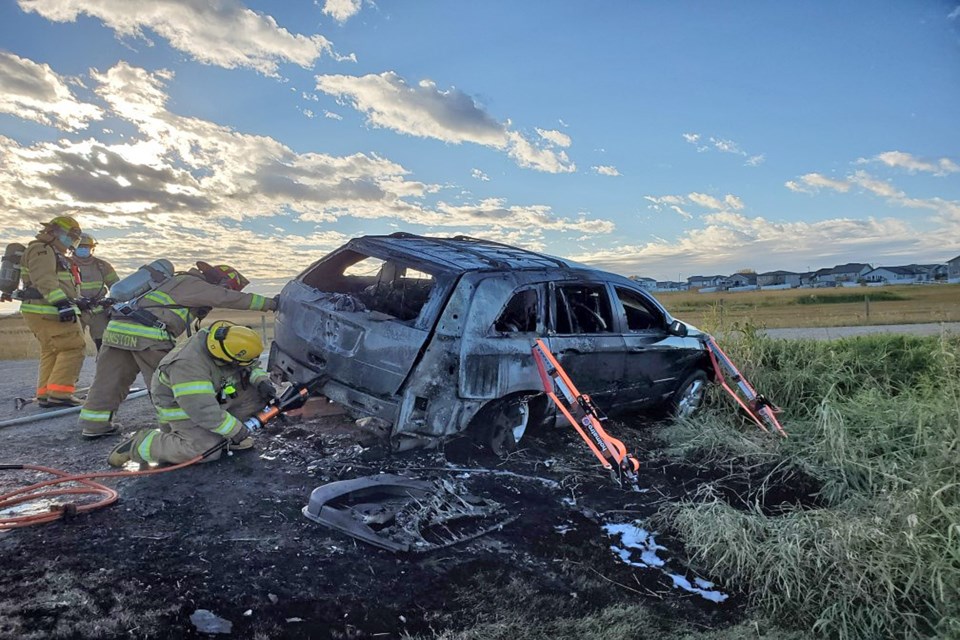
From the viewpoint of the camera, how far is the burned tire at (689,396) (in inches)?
246

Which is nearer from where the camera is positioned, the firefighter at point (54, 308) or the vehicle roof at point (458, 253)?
the vehicle roof at point (458, 253)

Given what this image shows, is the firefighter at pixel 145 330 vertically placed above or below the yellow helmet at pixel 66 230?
below

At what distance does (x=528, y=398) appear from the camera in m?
4.75

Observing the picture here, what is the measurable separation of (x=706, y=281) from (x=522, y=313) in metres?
96.1

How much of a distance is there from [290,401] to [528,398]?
1.79 m

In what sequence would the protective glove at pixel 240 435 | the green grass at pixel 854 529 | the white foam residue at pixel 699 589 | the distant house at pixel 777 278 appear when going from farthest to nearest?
the distant house at pixel 777 278 → the protective glove at pixel 240 435 → the white foam residue at pixel 699 589 → the green grass at pixel 854 529

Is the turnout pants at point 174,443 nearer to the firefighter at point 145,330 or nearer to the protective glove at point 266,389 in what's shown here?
the protective glove at point 266,389

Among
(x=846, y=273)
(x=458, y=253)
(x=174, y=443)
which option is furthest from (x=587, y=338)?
(x=846, y=273)

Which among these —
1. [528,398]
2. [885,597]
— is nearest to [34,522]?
[528,398]

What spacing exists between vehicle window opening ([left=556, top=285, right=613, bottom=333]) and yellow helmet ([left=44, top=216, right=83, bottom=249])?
5490 mm

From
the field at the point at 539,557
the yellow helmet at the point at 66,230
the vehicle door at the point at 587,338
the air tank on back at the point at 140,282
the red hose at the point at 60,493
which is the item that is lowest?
the field at the point at 539,557

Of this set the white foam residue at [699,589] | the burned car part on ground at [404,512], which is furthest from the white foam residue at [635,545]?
the burned car part on ground at [404,512]

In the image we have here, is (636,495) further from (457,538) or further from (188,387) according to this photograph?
(188,387)

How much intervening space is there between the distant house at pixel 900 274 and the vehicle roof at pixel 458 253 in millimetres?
85872
